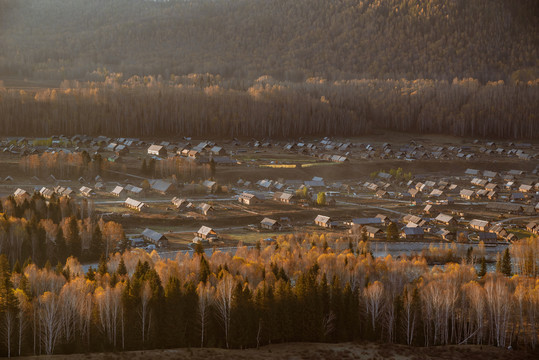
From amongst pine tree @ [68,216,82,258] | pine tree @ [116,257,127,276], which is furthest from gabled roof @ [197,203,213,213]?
pine tree @ [116,257,127,276]

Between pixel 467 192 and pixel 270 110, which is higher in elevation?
pixel 270 110

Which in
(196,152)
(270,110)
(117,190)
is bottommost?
(117,190)

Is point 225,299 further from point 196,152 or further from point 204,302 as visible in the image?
point 196,152

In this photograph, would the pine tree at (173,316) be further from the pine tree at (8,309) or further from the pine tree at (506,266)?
the pine tree at (506,266)

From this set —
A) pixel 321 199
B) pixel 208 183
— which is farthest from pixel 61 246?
pixel 208 183

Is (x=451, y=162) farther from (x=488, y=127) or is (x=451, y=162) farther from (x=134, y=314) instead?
(x=134, y=314)
